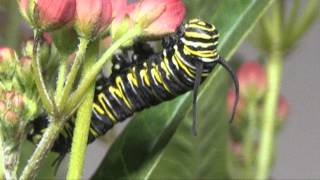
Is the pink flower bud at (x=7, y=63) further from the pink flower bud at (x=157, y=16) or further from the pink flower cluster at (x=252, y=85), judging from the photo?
the pink flower cluster at (x=252, y=85)

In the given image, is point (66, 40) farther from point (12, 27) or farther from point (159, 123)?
point (12, 27)

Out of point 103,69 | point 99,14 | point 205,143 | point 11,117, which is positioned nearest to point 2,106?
point 11,117

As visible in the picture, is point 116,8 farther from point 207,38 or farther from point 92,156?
point 92,156

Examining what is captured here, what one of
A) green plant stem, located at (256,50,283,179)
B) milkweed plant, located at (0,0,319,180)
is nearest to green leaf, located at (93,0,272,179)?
milkweed plant, located at (0,0,319,180)

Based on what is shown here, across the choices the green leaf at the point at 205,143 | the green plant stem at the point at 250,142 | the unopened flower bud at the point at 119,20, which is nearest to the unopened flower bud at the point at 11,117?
the unopened flower bud at the point at 119,20

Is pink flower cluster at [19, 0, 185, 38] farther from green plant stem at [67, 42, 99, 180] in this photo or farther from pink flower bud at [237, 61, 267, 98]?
pink flower bud at [237, 61, 267, 98]

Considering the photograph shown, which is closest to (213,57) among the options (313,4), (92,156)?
(313,4)
